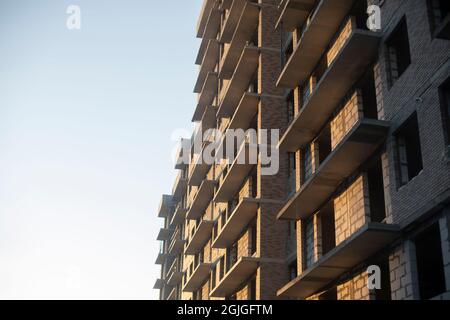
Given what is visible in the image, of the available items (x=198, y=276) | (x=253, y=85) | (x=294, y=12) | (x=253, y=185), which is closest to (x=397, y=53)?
(x=294, y=12)

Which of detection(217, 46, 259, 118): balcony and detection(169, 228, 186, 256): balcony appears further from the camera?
detection(169, 228, 186, 256): balcony

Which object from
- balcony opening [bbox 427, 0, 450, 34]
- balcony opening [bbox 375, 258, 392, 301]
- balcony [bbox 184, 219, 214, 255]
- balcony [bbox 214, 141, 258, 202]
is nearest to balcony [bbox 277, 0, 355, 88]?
balcony [bbox 214, 141, 258, 202]

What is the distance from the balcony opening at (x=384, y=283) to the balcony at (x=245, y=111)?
515 inches

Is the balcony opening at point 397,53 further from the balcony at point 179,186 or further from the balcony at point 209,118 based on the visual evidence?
the balcony at point 179,186

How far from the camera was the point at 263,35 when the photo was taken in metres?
32.7

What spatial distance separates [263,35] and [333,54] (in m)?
10.2

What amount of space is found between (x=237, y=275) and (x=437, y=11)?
17.4m

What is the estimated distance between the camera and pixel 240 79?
34.9 m

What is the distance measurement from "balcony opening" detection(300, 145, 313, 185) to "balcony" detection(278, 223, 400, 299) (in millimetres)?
4759

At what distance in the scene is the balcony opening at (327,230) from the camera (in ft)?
75.0

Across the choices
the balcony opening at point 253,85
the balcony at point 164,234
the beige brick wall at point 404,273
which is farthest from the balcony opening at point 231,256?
the balcony at point 164,234

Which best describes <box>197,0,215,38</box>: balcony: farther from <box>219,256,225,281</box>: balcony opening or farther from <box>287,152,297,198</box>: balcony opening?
<box>287,152,297,198</box>: balcony opening

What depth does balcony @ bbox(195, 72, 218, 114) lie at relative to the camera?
→ 1785 inches

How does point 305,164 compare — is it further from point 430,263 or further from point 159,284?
point 159,284
